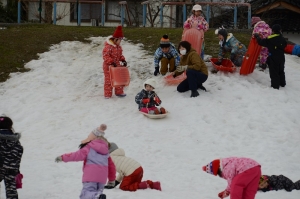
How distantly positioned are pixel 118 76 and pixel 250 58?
3.19 m

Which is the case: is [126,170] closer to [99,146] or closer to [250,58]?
[99,146]

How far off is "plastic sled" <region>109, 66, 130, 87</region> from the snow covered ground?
380mm

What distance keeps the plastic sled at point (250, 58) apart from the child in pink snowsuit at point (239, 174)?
6.55m

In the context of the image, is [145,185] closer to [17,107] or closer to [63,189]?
[63,189]

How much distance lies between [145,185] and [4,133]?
204 cm

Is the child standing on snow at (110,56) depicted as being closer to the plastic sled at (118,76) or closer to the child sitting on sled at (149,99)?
the plastic sled at (118,76)

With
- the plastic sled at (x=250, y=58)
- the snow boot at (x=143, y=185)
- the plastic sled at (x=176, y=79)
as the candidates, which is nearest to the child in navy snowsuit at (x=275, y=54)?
the plastic sled at (x=250, y=58)

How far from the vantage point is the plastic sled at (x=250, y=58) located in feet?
40.6

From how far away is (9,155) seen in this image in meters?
6.62

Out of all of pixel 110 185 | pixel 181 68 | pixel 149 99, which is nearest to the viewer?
pixel 110 185

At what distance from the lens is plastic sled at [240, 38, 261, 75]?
12367 millimetres

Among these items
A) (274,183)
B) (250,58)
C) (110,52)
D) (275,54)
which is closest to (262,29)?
(250,58)

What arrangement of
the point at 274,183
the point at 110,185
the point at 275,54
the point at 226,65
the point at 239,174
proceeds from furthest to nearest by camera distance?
the point at 226,65
the point at 275,54
the point at 110,185
the point at 274,183
the point at 239,174

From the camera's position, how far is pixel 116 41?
1167 centimetres
